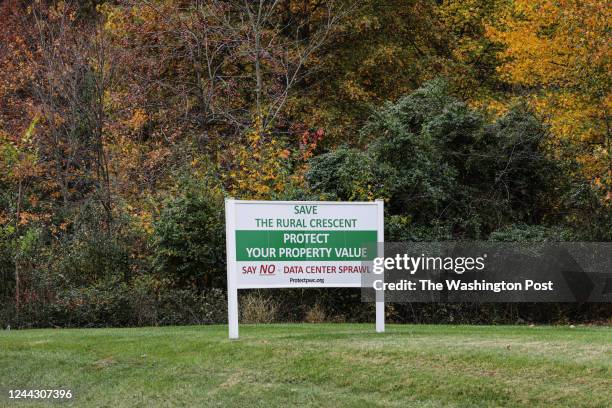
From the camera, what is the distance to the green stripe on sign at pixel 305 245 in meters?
11.5

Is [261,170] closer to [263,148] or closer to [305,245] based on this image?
[263,148]

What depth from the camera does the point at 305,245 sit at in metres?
11.6

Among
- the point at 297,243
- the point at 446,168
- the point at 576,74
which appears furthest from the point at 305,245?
the point at 576,74

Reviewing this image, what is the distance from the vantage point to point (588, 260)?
17.7 m

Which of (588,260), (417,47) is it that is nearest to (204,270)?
(588,260)

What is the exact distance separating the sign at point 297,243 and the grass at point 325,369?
2.50 ft

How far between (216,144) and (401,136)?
25.4 ft

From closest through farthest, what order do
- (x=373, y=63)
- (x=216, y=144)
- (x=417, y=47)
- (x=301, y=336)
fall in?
(x=301, y=336), (x=216, y=144), (x=373, y=63), (x=417, y=47)

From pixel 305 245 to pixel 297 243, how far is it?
11 centimetres

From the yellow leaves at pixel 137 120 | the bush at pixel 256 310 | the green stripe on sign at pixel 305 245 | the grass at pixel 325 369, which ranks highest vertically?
the yellow leaves at pixel 137 120

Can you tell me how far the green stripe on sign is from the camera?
37.7 feet

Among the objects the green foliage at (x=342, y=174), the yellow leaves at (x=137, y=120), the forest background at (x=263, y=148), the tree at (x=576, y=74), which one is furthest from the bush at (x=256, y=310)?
the yellow leaves at (x=137, y=120)

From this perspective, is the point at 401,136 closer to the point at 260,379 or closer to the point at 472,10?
the point at 260,379

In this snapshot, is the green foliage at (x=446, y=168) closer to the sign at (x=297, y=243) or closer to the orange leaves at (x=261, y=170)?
the orange leaves at (x=261, y=170)
